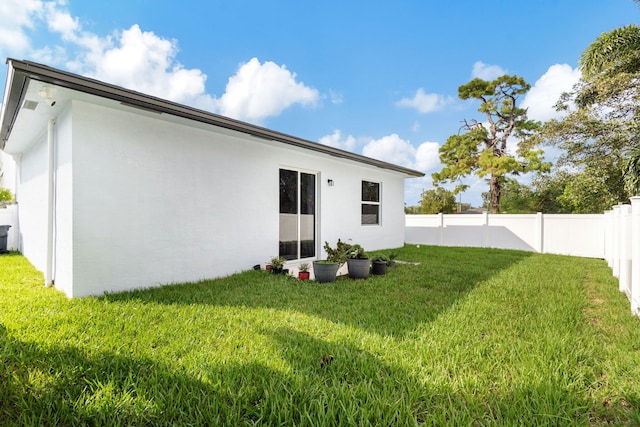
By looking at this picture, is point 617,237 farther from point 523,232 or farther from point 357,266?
point 523,232

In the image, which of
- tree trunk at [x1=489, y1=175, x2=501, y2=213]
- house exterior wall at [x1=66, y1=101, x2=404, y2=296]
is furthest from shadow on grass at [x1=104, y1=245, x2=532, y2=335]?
tree trunk at [x1=489, y1=175, x2=501, y2=213]

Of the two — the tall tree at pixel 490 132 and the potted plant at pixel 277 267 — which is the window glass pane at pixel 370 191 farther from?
the tall tree at pixel 490 132

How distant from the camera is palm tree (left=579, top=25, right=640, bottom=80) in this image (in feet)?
39.6

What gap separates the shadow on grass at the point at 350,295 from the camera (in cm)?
393

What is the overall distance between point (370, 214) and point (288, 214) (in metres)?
3.92

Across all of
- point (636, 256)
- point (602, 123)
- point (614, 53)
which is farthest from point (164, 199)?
point (602, 123)

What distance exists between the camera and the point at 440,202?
23.7 metres

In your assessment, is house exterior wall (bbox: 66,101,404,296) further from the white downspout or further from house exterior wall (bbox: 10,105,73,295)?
the white downspout

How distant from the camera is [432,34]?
11047mm

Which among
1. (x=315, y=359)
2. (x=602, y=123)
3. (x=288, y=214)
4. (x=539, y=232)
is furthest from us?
(x=602, y=123)

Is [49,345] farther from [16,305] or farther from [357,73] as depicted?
[357,73]

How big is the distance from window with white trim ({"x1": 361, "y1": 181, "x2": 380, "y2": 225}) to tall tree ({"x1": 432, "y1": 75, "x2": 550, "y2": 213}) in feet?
38.2

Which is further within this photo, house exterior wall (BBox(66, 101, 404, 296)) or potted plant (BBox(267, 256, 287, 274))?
potted plant (BBox(267, 256, 287, 274))

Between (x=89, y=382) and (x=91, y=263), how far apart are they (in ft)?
10.0
